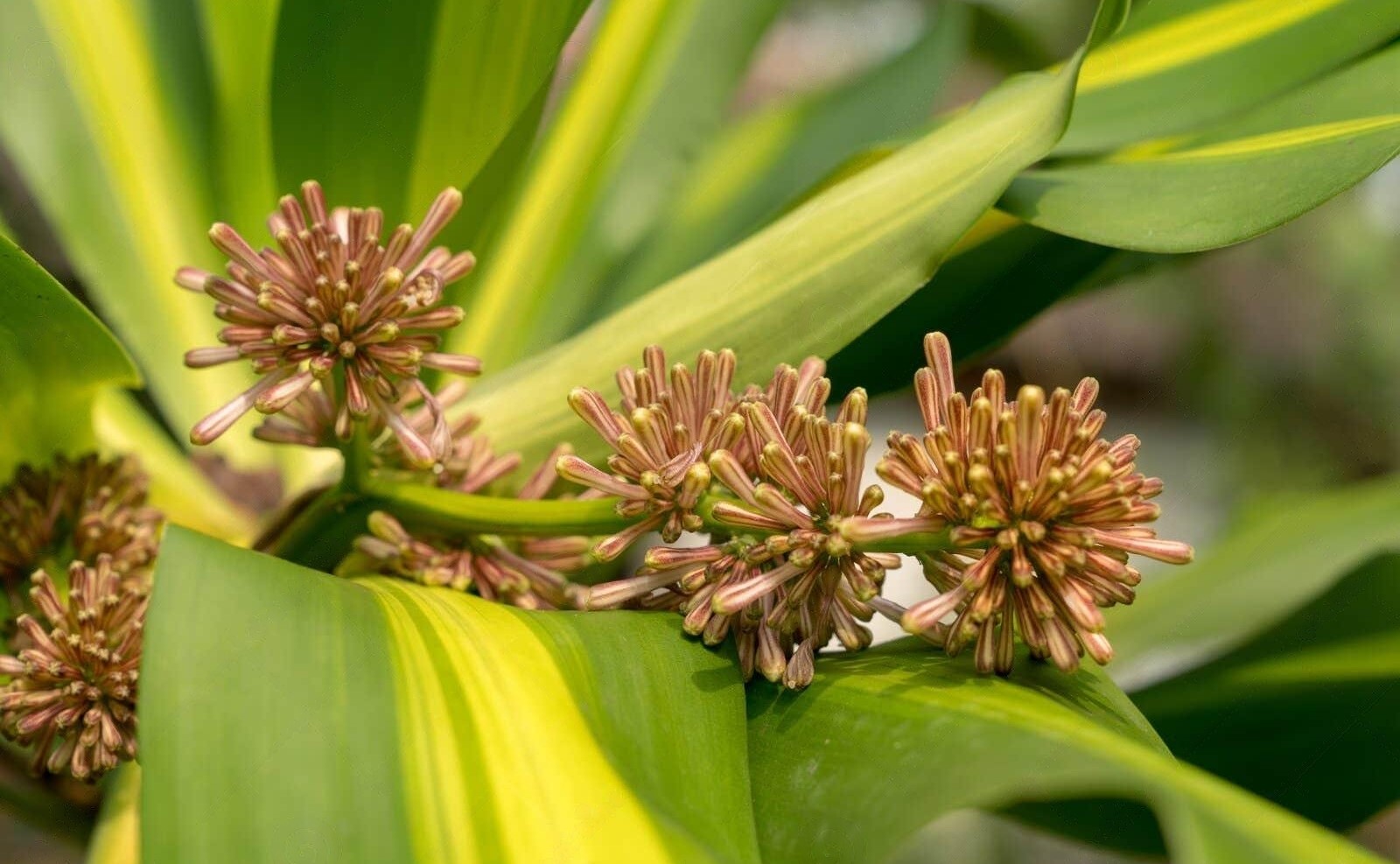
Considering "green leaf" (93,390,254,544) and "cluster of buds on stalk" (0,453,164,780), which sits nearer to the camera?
"cluster of buds on stalk" (0,453,164,780)

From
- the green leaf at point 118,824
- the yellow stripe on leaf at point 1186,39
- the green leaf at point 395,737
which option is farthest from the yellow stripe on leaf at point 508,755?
the yellow stripe on leaf at point 1186,39

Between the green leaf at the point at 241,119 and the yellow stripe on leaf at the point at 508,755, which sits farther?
the green leaf at the point at 241,119

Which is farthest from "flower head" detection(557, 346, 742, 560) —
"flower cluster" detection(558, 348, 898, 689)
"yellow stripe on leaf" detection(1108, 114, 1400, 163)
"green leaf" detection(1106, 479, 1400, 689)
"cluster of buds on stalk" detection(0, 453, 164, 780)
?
"green leaf" detection(1106, 479, 1400, 689)

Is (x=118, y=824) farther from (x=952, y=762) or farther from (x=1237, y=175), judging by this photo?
(x=1237, y=175)

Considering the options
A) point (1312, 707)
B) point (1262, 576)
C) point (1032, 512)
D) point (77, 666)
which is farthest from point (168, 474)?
point (1262, 576)

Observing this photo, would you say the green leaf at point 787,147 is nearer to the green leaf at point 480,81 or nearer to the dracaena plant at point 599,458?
the dracaena plant at point 599,458

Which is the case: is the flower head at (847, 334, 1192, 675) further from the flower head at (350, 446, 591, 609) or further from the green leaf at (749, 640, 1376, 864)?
the flower head at (350, 446, 591, 609)

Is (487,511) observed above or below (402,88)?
below
